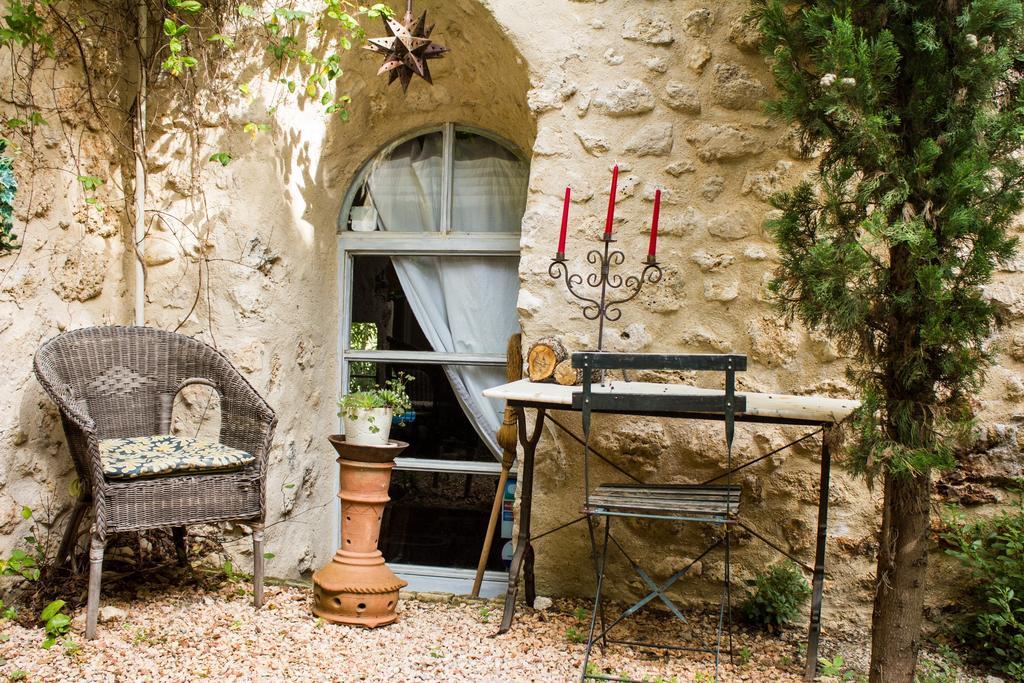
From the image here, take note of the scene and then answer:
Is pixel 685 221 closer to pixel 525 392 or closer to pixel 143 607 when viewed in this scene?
pixel 525 392

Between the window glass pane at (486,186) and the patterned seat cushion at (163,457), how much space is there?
1.38 m

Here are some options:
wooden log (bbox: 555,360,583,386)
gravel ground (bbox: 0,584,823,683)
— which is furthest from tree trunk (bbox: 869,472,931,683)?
wooden log (bbox: 555,360,583,386)

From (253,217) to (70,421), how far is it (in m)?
1.07

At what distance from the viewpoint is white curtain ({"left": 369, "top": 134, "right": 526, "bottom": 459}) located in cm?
370

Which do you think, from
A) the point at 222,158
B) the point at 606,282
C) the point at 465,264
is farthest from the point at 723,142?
the point at 222,158

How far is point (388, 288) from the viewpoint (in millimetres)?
3822

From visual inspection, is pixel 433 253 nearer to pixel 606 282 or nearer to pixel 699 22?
pixel 606 282

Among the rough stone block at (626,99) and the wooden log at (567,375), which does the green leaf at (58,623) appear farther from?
the rough stone block at (626,99)

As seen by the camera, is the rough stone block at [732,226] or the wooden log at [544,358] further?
the rough stone block at [732,226]

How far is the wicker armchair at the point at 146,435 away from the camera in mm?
2666

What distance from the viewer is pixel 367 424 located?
3.03m

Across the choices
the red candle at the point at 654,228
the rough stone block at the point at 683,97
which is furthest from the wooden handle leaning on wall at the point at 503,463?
the rough stone block at the point at 683,97

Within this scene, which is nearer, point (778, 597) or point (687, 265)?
point (778, 597)

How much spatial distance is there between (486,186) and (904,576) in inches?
87.9
